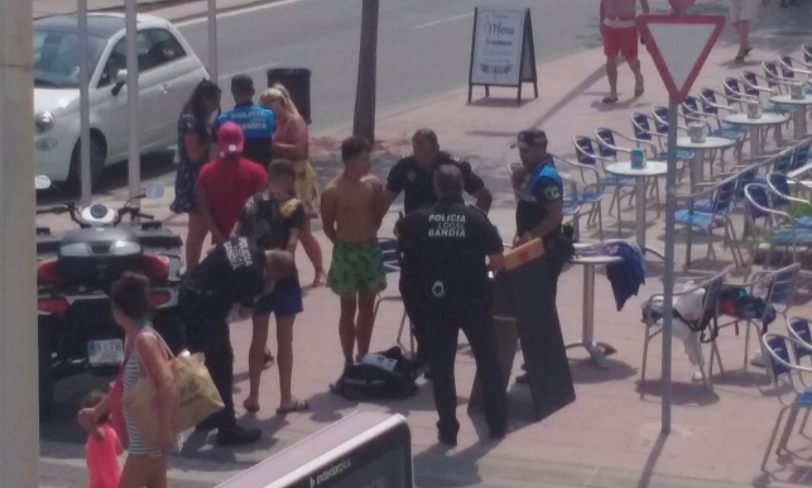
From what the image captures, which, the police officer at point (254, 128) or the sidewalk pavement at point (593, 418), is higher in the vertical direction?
the police officer at point (254, 128)

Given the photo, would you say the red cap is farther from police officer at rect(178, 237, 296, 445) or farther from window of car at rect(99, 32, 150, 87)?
window of car at rect(99, 32, 150, 87)

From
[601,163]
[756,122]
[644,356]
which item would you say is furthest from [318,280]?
[756,122]

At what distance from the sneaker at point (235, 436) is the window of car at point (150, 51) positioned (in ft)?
25.8

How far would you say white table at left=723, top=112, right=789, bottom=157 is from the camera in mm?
15984

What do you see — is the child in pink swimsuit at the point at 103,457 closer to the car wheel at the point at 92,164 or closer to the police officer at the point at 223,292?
the police officer at the point at 223,292

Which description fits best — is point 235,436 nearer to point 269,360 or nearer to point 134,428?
point 269,360

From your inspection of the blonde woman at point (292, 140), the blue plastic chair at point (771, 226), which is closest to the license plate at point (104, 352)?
the blonde woman at point (292, 140)

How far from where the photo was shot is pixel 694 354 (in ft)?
32.8

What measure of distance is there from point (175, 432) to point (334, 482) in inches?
155

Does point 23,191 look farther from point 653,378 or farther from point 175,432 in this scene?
point 653,378

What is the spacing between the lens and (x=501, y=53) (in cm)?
2128

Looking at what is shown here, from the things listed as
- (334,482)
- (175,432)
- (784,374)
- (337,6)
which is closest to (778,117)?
(784,374)

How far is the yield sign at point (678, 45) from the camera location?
8.97 meters

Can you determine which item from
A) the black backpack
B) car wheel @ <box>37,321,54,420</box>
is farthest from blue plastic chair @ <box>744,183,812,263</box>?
car wheel @ <box>37,321,54,420</box>
